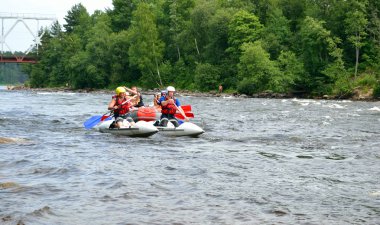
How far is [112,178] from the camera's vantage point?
8602 mm

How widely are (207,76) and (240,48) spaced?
496cm

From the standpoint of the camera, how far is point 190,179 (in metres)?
8.68

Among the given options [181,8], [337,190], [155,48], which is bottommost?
[337,190]

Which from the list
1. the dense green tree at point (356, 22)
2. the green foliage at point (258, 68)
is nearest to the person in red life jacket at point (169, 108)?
the green foliage at point (258, 68)

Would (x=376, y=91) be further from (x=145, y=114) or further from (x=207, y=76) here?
(x=145, y=114)

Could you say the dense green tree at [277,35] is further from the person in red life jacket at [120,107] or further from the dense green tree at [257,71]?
the person in red life jacket at [120,107]

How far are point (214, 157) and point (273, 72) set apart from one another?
122 ft


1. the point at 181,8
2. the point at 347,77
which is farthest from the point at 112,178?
the point at 181,8

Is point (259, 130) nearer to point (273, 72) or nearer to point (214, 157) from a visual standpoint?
point (214, 157)

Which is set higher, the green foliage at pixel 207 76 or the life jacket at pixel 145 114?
the green foliage at pixel 207 76

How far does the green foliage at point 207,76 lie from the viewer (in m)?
54.6

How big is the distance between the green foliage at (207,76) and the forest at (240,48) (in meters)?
0.11

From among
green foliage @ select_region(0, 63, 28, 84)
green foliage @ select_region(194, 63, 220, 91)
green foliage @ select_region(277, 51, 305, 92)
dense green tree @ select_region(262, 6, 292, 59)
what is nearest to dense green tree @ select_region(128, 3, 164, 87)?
green foliage @ select_region(194, 63, 220, 91)

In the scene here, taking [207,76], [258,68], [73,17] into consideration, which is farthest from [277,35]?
[73,17]
